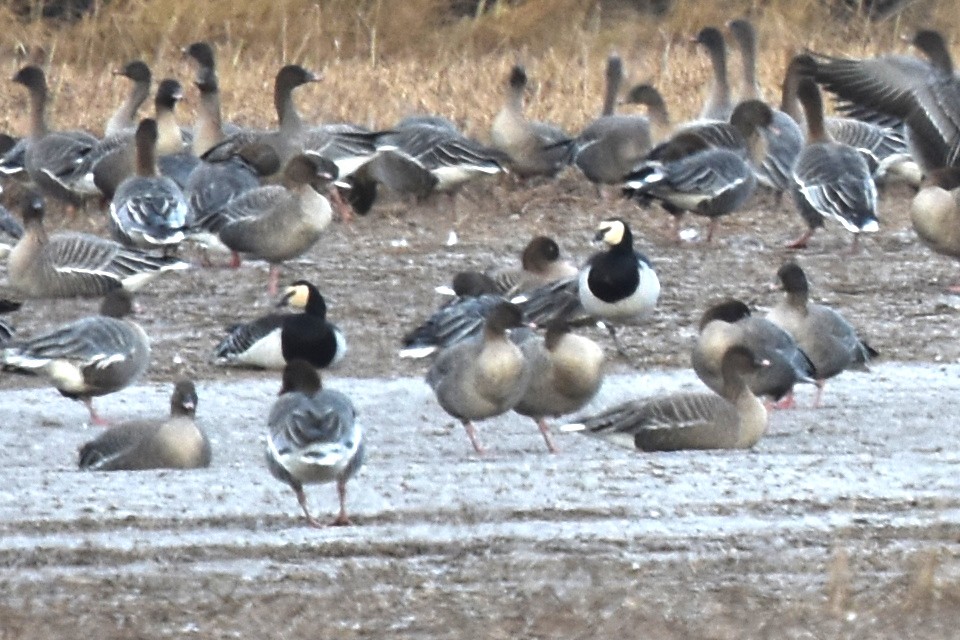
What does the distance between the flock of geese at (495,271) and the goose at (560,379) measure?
0.04 ft

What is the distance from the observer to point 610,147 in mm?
18266

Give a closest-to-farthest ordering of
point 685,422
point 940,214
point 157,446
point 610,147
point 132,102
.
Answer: point 157,446, point 685,422, point 940,214, point 610,147, point 132,102

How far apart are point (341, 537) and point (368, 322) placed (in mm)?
6029

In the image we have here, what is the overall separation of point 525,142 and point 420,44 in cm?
842

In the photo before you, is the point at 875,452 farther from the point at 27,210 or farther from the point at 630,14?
the point at 630,14

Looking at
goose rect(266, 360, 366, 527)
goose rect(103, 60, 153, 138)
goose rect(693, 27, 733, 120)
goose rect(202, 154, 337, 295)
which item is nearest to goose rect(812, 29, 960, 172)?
goose rect(202, 154, 337, 295)

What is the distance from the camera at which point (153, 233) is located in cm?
1581

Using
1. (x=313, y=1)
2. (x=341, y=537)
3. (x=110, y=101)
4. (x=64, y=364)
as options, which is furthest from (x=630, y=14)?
(x=341, y=537)

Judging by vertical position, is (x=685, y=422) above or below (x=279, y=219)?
above

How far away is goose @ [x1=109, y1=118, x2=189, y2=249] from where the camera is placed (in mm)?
15859

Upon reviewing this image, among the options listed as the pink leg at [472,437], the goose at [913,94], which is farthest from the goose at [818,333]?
the pink leg at [472,437]

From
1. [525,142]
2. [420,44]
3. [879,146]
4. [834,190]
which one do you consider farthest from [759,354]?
[420,44]

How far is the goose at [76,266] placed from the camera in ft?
48.8

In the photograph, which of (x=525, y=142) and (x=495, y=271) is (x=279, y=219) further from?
(x=525, y=142)
